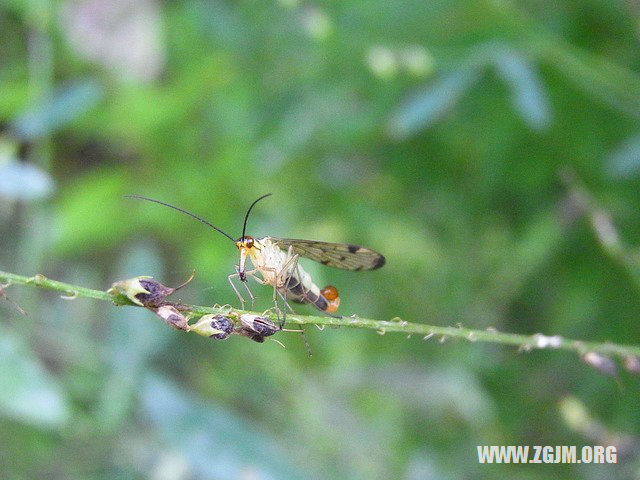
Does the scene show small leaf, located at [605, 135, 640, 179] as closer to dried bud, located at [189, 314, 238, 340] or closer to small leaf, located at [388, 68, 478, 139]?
small leaf, located at [388, 68, 478, 139]

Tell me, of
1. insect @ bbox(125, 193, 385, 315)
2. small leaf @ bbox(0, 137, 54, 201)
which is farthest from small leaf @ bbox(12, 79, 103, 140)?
insect @ bbox(125, 193, 385, 315)

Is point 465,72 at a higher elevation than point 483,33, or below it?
below

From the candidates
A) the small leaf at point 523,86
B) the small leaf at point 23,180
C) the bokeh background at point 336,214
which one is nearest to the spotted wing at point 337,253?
the small leaf at point 23,180

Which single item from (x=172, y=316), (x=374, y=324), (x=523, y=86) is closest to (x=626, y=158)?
(x=523, y=86)

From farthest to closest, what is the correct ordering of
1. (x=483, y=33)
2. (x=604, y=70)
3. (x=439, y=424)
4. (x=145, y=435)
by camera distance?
1. (x=145, y=435)
2. (x=439, y=424)
3. (x=483, y=33)
4. (x=604, y=70)

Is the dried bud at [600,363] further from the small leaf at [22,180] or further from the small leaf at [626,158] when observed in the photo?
the small leaf at [22,180]

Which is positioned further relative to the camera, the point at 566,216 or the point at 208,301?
the point at 208,301

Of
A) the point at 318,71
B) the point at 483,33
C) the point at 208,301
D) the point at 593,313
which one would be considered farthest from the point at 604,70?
the point at 208,301

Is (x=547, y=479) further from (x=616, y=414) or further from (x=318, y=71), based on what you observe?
(x=318, y=71)
